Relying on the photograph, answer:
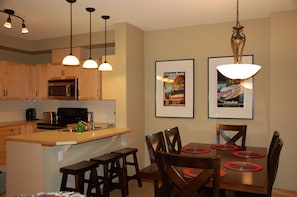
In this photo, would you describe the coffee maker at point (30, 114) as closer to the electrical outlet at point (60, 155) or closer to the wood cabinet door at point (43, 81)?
Answer: the wood cabinet door at point (43, 81)

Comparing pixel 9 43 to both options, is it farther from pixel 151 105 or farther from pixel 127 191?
pixel 127 191

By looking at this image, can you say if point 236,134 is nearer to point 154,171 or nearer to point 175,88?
point 175,88

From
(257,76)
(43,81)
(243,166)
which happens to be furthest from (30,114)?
(243,166)

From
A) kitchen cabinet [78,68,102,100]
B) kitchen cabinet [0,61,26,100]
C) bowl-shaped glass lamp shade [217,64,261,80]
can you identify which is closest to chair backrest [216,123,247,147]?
bowl-shaped glass lamp shade [217,64,261,80]

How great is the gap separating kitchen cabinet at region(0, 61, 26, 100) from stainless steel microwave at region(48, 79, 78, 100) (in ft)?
2.06

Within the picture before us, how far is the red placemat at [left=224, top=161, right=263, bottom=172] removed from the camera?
2341mm

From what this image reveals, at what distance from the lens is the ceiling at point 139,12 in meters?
3.44

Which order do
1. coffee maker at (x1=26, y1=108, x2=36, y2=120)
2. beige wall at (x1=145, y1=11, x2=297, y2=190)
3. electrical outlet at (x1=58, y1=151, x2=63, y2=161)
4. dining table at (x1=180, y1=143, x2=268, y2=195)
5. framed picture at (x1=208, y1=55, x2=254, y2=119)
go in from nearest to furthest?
dining table at (x1=180, y1=143, x2=268, y2=195) → electrical outlet at (x1=58, y1=151, x2=63, y2=161) → beige wall at (x1=145, y1=11, x2=297, y2=190) → framed picture at (x1=208, y1=55, x2=254, y2=119) → coffee maker at (x1=26, y1=108, x2=36, y2=120)

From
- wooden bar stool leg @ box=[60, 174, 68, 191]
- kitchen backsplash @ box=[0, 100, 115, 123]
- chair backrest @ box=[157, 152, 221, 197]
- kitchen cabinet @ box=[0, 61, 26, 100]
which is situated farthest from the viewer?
kitchen backsplash @ box=[0, 100, 115, 123]

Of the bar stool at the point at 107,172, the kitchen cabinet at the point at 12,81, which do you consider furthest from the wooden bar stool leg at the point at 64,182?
the kitchen cabinet at the point at 12,81

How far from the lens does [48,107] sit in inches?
235

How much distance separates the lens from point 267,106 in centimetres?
406

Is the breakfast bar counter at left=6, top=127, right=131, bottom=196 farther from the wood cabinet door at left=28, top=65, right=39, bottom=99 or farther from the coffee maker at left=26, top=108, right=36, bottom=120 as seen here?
the coffee maker at left=26, top=108, right=36, bottom=120

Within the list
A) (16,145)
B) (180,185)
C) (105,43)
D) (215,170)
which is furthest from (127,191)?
(105,43)
